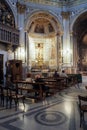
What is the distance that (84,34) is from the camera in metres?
23.0

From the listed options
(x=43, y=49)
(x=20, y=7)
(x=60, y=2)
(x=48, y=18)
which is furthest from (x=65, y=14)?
(x=20, y=7)

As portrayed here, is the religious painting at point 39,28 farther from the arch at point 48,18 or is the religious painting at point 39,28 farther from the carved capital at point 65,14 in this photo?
the carved capital at point 65,14

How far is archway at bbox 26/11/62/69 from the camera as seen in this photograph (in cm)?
1867

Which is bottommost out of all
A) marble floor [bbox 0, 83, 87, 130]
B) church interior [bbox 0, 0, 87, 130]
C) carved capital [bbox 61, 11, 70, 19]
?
marble floor [bbox 0, 83, 87, 130]

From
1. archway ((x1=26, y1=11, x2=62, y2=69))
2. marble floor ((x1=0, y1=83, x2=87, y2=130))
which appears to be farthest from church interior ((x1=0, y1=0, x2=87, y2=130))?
marble floor ((x1=0, y1=83, x2=87, y2=130))

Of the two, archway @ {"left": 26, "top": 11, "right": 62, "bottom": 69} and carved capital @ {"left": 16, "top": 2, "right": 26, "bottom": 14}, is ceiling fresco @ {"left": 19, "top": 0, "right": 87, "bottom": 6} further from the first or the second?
carved capital @ {"left": 16, "top": 2, "right": 26, "bottom": 14}

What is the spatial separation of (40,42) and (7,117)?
15360 millimetres

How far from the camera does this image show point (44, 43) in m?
20.2

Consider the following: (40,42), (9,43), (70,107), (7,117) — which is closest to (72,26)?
(40,42)

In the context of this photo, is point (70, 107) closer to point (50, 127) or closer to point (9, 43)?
point (50, 127)

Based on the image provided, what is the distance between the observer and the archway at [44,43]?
18672 millimetres

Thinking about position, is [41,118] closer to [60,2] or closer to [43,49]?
[43,49]

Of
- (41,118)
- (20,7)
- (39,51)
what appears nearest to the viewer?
(41,118)

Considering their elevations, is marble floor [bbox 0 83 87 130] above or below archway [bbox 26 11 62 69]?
below
